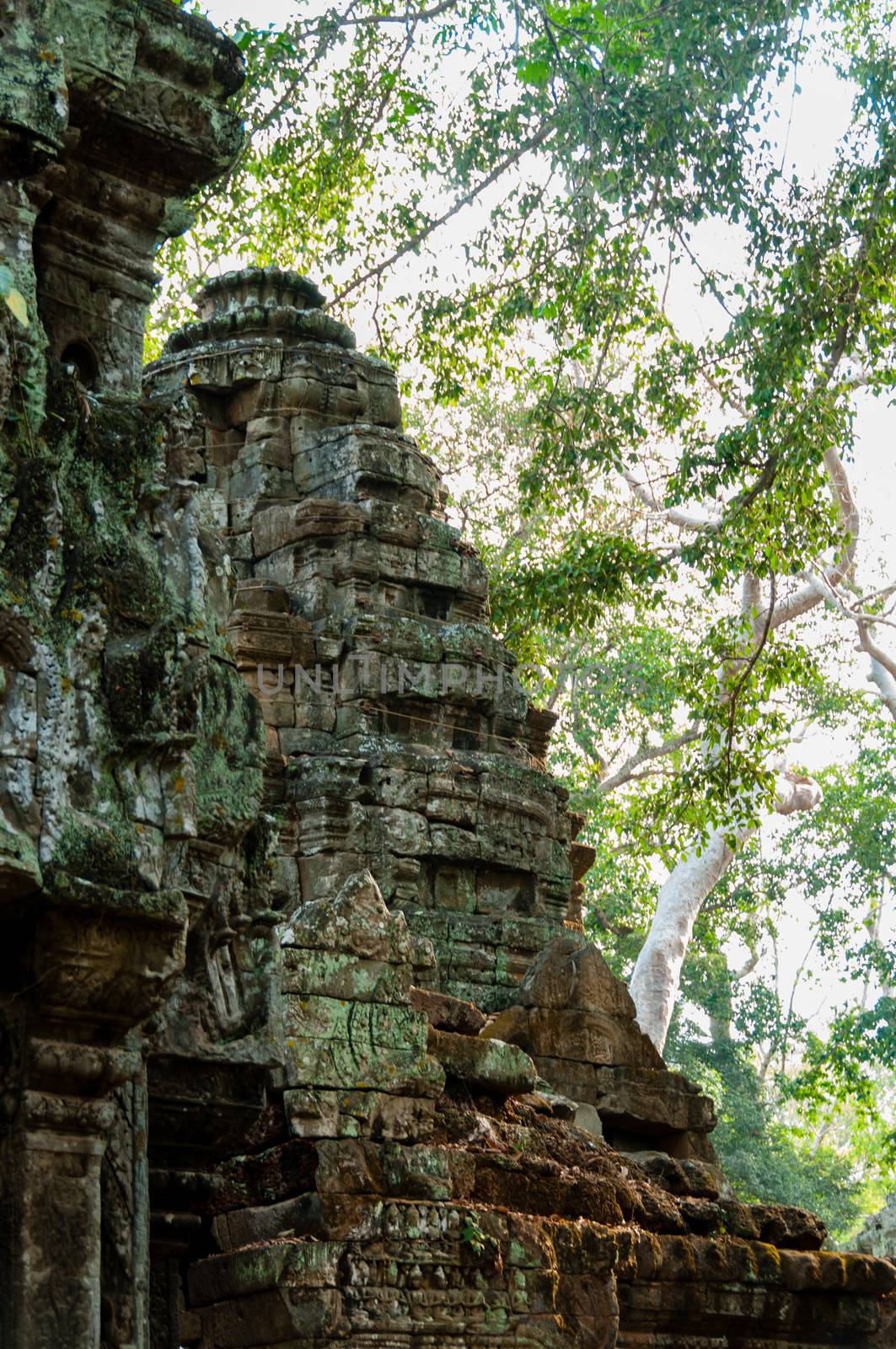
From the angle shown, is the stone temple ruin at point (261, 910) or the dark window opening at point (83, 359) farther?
the dark window opening at point (83, 359)

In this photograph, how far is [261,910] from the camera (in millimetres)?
4637

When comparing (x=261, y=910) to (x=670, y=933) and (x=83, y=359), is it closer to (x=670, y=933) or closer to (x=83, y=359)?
(x=83, y=359)

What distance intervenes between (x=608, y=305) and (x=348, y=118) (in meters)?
2.58

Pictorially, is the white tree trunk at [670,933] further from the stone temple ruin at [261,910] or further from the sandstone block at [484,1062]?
the sandstone block at [484,1062]

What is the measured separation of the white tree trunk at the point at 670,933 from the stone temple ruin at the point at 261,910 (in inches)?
335

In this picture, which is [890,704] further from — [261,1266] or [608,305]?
[261,1266]

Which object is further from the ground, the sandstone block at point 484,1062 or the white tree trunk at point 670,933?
the white tree trunk at point 670,933

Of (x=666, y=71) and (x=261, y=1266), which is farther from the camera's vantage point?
(x=666, y=71)

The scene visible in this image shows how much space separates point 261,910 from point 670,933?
1709 cm

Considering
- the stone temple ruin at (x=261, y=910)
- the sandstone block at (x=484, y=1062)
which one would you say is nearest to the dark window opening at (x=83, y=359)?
the stone temple ruin at (x=261, y=910)

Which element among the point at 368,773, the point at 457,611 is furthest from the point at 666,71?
the point at 368,773

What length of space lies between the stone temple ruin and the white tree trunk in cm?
850

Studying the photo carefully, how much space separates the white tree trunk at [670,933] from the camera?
20.6m

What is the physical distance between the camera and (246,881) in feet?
15.3
